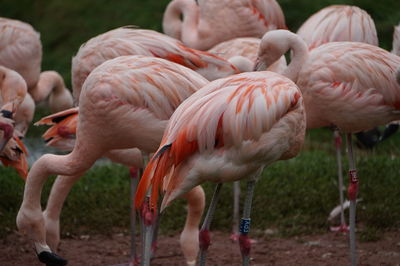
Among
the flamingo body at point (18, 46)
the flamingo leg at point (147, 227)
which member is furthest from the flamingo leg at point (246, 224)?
the flamingo body at point (18, 46)

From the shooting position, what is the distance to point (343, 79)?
5008mm

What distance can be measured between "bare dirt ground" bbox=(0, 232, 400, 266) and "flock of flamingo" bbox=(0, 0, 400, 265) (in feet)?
A: 0.91

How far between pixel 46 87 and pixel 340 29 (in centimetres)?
304

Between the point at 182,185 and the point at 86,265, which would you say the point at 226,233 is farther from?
the point at 182,185

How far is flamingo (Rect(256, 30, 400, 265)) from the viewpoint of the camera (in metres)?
5.01

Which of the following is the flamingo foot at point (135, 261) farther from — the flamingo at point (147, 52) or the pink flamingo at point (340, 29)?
the pink flamingo at point (340, 29)

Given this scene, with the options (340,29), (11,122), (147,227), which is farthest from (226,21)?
(147,227)

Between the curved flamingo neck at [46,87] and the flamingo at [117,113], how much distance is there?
318 centimetres

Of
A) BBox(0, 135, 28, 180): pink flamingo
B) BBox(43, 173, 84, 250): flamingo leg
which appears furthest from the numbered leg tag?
Answer: BBox(0, 135, 28, 180): pink flamingo

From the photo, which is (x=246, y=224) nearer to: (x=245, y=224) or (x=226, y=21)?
(x=245, y=224)

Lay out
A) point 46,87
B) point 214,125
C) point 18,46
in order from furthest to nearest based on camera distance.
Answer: point 46,87
point 18,46
point 214,125

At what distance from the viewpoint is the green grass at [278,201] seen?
20.5 feet

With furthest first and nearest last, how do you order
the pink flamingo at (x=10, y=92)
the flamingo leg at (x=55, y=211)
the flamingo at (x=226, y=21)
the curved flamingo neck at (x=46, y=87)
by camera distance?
the curved flamingo neck at (x=46, y=87), the flamingo at (x=226, y=21), the pink flamingo at (x=10, y=92), the flamingo leg at (x=55, y=211)

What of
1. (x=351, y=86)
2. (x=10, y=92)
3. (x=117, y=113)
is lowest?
(x=10, y=92)
